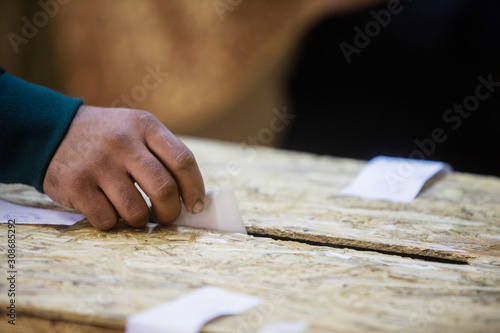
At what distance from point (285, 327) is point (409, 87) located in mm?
2312

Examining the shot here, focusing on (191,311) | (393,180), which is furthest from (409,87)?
(191,311)

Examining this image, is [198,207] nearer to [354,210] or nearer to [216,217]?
[216,217]

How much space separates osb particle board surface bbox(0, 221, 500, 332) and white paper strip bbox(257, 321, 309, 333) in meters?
0.01

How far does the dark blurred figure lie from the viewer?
2.36 m

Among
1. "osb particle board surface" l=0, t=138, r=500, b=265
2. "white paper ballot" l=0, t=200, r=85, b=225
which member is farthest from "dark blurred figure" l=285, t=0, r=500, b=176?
"white paper ballot" l=0, t=200, r=85, b=225

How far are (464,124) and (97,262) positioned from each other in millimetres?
2328

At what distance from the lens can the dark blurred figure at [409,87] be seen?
7.75ft

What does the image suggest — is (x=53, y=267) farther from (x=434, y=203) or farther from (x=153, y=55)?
(x=153, y=55)

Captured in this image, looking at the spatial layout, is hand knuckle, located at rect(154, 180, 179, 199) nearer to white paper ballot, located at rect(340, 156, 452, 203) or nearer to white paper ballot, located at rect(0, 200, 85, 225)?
white paper ballot, located at rect(0, 200, 85, 225)

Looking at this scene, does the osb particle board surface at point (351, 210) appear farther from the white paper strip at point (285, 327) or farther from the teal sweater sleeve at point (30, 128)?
the white paper strip at point (285, 327)

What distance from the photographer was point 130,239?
845 millimetres

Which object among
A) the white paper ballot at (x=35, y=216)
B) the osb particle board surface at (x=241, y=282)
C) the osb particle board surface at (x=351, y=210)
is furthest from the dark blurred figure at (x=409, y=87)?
the white paper ballot at (x=35, y=216)

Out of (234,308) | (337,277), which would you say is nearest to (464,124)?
(337,277)

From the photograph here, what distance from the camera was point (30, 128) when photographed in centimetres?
96
